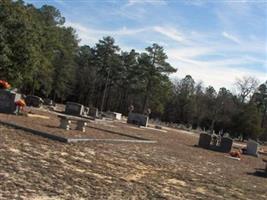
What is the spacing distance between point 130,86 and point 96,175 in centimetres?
7237

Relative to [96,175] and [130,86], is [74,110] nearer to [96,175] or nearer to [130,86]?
[96,175]

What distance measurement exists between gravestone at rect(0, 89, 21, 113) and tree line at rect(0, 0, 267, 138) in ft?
106

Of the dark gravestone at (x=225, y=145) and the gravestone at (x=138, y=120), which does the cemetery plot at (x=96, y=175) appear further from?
the gravestone at (x=138, y=120)

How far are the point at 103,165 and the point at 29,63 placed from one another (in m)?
26.8

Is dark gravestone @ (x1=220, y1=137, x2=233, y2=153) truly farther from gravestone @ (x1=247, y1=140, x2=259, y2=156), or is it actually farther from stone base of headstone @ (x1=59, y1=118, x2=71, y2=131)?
stone base of headstone @ (x1=59, y1=118, x2=71, y2=131)

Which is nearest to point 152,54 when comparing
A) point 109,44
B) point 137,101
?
point 109,44

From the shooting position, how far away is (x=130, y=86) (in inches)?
3214

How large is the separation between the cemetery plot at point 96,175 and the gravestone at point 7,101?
571cm

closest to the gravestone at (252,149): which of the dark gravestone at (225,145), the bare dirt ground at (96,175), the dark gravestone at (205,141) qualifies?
the dark gravestone at (225,145)

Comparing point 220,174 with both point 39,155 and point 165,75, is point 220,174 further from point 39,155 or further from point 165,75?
point 165,75

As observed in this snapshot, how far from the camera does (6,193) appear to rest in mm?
6590

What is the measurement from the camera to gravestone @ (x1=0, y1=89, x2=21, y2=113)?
64.5 feet

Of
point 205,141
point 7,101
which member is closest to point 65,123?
point 7,101

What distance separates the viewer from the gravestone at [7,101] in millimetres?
19656
